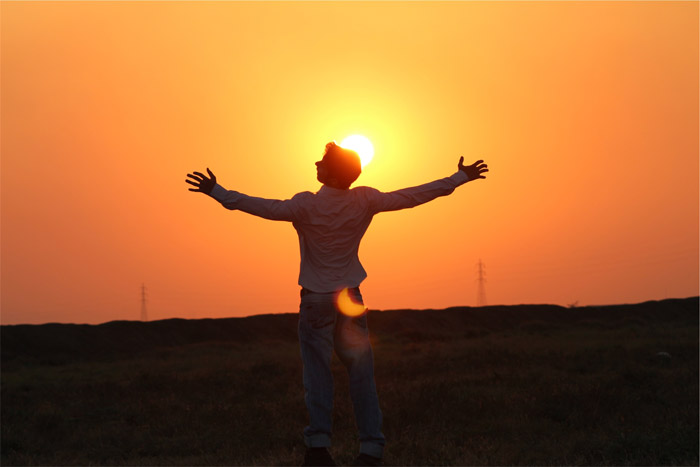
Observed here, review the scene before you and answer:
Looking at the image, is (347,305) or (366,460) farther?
(347,305)

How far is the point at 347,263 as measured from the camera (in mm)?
6887

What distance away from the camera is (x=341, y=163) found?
6844 mm

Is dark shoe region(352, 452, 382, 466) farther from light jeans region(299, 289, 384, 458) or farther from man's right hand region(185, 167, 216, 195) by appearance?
man's right hand region(185, 167, 216, 195)

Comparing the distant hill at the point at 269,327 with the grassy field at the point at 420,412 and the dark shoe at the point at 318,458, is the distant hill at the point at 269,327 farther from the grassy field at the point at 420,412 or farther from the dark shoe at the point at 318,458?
the dark shoe at the point at 318,458

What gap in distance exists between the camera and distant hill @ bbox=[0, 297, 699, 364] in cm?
6144

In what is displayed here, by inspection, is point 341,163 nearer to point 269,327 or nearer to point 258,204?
point 258,204

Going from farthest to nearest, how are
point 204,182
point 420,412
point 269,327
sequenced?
point 269,327, point 420,412, point 204,182

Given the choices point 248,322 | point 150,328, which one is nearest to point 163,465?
point 150,328

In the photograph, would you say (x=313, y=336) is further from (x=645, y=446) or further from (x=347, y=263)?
(x=645, y=446)

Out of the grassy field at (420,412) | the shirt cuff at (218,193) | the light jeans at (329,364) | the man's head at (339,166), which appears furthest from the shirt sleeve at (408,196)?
the grassy field at (420,412)

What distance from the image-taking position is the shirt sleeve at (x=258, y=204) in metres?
6.55

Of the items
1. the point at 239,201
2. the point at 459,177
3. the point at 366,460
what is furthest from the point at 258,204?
the point at 366,460

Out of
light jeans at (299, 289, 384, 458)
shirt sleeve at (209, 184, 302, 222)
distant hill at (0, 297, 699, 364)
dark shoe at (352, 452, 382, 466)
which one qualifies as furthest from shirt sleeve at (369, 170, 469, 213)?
distant hill at (0, 297, 699, 364)

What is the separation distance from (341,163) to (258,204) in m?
0.79
